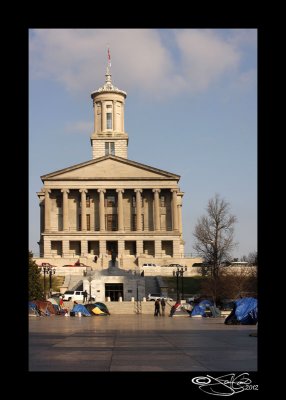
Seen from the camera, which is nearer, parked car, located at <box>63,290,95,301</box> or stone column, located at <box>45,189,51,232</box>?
parked car, located at <box>63,290,95,301</box>

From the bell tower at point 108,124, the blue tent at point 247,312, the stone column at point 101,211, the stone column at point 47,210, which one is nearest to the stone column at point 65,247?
the stone column at point 47,210

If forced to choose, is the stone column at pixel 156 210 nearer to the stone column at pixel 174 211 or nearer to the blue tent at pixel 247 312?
the stone column at pixel 174 211

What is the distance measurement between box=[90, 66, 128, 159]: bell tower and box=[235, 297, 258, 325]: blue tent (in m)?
88.0

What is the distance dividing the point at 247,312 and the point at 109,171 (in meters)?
76.7

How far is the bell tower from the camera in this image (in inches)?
4769

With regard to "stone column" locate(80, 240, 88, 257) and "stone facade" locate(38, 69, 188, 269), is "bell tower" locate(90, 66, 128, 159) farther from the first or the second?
"stone column" locate(80, 240, 88, 257)

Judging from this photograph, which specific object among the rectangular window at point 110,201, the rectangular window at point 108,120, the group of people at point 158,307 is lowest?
the group of people at point 158,307

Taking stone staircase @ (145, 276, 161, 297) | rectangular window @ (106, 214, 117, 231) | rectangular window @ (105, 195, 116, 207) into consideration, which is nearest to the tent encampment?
stone staircase @ (145, 276, 161, 297)

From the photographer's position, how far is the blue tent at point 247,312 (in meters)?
34.0

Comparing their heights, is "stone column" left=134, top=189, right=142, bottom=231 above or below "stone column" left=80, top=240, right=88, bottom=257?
above

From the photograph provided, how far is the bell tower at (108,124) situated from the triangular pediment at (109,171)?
11528 mm

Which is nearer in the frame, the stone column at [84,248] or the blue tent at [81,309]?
the blue tent at [81,309]

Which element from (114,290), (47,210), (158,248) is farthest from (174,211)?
(114,290)
